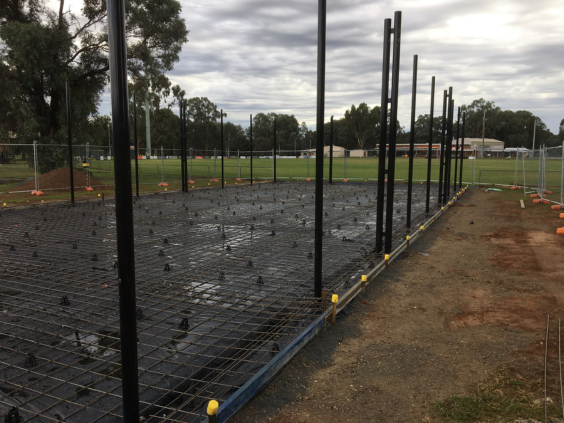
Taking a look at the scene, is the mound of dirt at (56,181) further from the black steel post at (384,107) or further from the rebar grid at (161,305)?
the black steel post at (384,107)

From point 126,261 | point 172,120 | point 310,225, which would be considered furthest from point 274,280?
point 172,120

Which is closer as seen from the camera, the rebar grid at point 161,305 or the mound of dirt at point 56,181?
the rebar grid at point 161,305

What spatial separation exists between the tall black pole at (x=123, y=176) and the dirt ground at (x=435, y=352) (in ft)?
3.58

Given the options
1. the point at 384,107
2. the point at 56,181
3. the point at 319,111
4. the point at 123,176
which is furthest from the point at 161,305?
the point at 56,181

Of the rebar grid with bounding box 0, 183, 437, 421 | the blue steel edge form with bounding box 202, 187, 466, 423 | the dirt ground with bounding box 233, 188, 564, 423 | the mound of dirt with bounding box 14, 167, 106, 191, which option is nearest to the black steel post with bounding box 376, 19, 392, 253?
the rebar grid with bounding box 0, 183, 437, 421

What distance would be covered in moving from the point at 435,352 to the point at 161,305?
10.3ft

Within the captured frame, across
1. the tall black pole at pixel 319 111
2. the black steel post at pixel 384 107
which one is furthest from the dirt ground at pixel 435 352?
the black steel post at pixel 384 107

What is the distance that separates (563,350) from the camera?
3.99 metres

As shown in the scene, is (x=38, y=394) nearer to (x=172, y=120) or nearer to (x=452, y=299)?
(x=452, y=299)

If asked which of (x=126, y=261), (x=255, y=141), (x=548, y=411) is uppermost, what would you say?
(x=255, y=141)

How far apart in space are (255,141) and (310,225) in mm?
76816

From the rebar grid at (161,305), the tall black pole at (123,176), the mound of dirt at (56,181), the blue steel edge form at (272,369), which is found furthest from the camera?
the mound of dirt at (56,181)

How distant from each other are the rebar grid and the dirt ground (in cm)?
45

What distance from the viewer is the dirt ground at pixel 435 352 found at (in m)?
3.09
